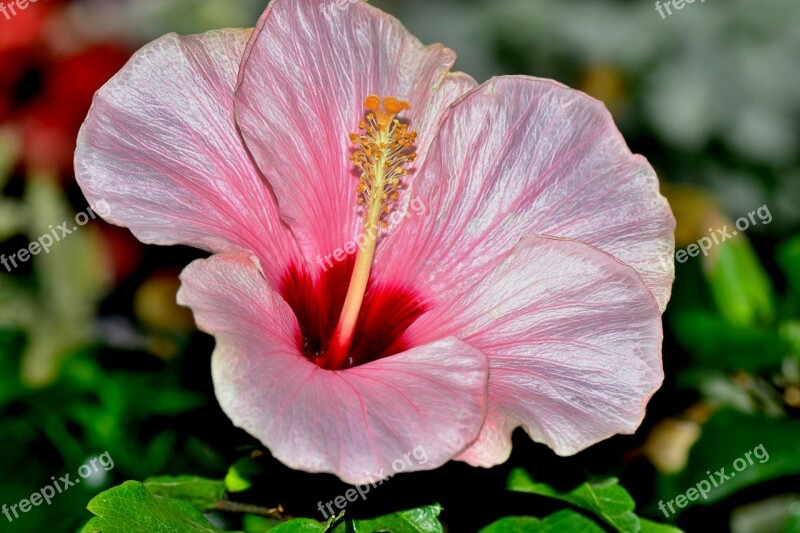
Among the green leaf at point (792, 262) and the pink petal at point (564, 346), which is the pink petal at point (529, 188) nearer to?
the pink petal at point (564, 346)

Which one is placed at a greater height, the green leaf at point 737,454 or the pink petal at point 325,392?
the pink petal at point 325,392

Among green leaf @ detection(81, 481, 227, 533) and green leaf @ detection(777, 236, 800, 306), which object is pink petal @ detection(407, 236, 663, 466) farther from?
green leaf @ detection(777, 236, 800, 306)

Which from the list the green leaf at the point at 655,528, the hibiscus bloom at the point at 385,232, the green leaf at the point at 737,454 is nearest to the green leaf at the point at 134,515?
the hibiscus bloom at the point at 385,232

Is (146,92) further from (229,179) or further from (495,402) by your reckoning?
(495,402)

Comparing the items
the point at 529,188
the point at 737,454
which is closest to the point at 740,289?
the point at 737,454

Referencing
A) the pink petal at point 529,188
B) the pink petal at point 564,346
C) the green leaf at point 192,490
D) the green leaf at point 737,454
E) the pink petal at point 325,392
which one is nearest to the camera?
the pink petal at point 325,392

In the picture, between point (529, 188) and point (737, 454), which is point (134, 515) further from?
point (737, 454)

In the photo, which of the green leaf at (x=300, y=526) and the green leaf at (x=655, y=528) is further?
the green leaf at (x=655, y=528)
